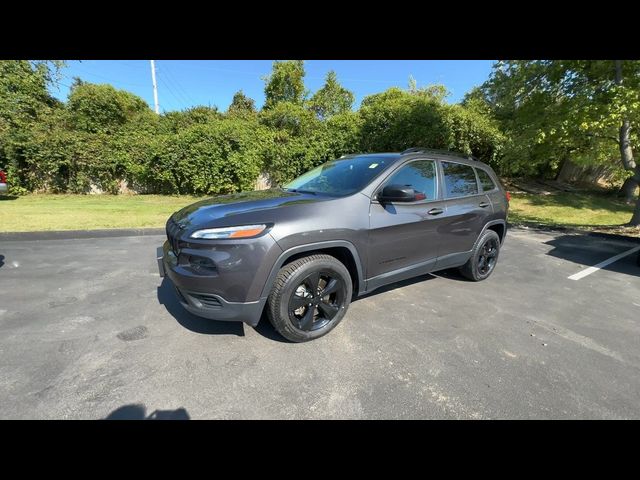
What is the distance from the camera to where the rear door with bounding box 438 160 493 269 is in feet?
12.0

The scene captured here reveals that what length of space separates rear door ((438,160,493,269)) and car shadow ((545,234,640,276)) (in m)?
3.07

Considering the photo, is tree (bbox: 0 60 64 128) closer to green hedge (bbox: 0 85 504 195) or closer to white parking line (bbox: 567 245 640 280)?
green hedge (bbox: 0 85 504 195)

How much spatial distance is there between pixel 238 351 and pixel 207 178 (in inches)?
420

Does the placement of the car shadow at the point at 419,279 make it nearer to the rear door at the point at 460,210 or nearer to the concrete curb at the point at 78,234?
the rear door at the point at 460,210

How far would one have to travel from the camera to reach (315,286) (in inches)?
105

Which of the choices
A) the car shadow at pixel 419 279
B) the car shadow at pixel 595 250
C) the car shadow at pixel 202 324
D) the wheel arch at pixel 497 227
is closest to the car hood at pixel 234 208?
the car shadow at pixel 202 324

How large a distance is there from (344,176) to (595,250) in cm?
649

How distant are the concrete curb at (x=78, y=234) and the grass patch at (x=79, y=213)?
17 centimetres

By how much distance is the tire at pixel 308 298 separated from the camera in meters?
2.50

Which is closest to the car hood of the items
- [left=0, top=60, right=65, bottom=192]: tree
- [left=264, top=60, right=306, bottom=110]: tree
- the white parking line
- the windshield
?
the windshield

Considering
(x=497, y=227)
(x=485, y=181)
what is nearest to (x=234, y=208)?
(x=485, y=181)

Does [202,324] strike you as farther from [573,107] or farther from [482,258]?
[573,107]
